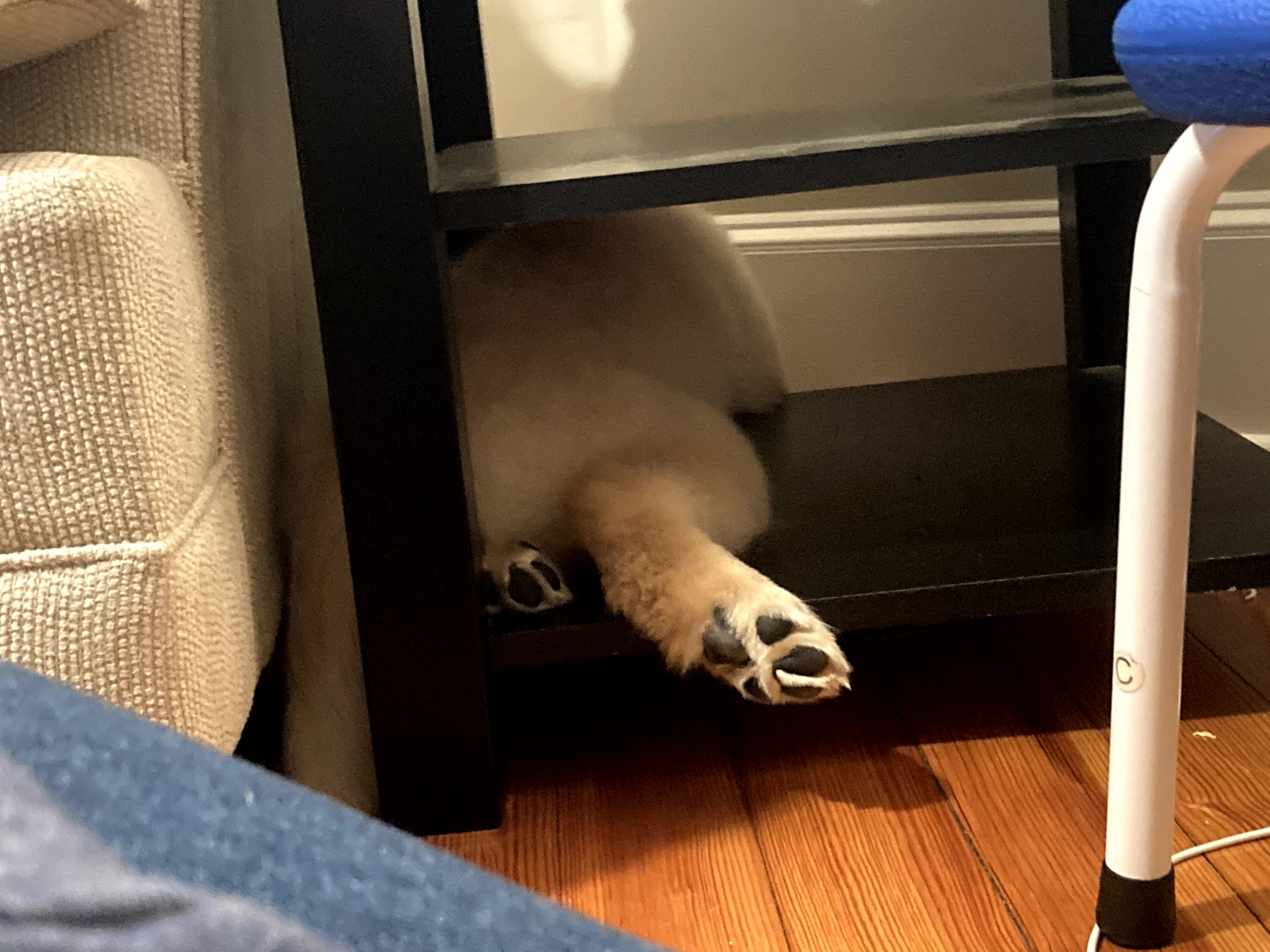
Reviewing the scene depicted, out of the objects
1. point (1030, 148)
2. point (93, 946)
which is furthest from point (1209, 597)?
point (93, 946)

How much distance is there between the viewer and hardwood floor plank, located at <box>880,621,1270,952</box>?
682 millimetres

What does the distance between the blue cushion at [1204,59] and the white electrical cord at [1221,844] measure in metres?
0.47

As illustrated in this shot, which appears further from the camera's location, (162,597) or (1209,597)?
(1209,597)

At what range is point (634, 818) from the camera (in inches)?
33.5

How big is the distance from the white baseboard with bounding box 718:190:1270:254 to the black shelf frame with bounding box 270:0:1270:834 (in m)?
0.66

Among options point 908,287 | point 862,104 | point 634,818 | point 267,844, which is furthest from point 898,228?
point 267,844

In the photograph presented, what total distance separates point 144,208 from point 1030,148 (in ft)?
1.76

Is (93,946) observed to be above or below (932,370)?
above

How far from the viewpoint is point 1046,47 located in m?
1.43

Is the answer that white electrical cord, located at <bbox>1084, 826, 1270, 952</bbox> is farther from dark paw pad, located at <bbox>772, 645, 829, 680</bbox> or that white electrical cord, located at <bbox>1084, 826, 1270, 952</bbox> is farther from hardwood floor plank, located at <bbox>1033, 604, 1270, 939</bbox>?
dark paw pad, located at <bbox>772, 645, 829, 680</bbox>

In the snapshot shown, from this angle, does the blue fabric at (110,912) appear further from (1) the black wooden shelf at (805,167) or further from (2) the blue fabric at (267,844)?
→ (1) the black wooden shelf at (805,167)

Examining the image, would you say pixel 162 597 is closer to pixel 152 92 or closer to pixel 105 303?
pixel 105 303

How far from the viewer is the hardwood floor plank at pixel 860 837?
2.28ft

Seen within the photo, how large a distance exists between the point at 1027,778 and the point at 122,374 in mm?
655
